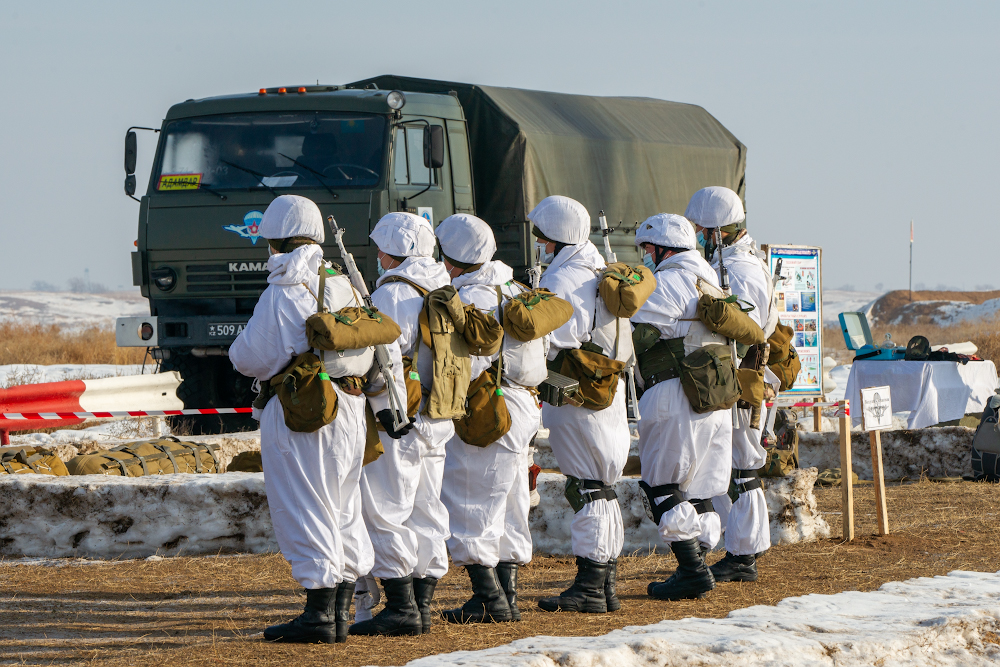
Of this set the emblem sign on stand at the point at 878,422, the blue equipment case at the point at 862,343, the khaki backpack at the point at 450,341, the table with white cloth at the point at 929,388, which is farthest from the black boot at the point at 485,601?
the blue equipment case at the point at 862,343

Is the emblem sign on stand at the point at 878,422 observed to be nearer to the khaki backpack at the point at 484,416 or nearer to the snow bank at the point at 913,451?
the snow bank at the point at 913,451

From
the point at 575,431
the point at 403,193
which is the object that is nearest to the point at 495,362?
the point at 575,431

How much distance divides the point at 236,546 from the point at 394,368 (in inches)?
107

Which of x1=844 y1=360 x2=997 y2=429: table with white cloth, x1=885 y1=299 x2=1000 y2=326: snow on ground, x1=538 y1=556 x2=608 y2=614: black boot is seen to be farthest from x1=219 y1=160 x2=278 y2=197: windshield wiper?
x1=885 y1=299 x2=1000 y2=326: snow on ground

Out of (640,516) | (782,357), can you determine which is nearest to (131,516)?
(640,516)

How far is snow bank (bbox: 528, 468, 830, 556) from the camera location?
7.77 m

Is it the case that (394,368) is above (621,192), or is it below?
below

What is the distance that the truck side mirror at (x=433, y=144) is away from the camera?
37.4 ft

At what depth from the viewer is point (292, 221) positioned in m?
5.34

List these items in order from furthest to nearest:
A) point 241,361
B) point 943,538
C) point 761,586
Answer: point 943,538 → point 761,586 → point 241,361

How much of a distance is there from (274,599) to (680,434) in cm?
224

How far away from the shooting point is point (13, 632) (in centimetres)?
550

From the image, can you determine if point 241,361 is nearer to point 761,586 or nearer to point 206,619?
point 206,619

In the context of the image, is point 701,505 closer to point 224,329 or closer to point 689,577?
point 689,577
